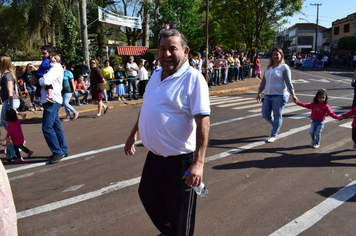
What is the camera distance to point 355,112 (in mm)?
5535

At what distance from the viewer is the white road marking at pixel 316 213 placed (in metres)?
3.20

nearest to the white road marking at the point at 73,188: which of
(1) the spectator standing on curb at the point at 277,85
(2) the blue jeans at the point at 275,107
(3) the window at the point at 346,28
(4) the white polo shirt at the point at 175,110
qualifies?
(4) the white polo shirt at the point at 175,110

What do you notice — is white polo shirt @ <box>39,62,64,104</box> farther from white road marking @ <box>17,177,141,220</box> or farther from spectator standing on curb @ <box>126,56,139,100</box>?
spectator standing on curb @ <box>126,56,139,100</box>

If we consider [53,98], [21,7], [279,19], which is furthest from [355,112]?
[21,7]

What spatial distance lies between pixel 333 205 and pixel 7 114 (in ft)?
18.1

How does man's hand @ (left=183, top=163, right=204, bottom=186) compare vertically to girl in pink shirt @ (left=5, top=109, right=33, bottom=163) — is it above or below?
above

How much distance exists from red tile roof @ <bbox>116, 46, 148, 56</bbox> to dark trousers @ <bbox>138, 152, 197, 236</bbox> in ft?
102

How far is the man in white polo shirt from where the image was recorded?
92.4 inches

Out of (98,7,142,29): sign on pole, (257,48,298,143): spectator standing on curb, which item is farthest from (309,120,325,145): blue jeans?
(98,7,142,29): sign on pole

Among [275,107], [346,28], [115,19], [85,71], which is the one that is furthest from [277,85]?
[346,28]

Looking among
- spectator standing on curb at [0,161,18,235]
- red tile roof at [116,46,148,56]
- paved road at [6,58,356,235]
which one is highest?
red tile roof at [116,46,148,56]

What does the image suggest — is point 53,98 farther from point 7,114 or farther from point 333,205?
point 333,205

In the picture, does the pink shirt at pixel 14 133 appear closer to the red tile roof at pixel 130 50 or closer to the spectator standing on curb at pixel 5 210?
the spectator standing on curb at pixel 5 210

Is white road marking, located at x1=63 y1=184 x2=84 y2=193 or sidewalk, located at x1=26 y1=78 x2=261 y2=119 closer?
white road marking, located at x1=63 y1=184 x2=84 y2=193
